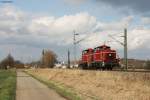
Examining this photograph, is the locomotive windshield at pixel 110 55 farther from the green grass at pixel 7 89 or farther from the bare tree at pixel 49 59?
the bare tree at pixel 49 59

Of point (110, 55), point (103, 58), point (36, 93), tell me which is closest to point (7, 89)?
point (36, 93)

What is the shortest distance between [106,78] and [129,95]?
10.9 metres

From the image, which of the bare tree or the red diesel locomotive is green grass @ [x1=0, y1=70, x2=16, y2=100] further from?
the bare tree

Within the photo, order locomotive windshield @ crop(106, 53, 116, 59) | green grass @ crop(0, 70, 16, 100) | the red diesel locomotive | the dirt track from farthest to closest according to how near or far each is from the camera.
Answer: locomotive windshield @ crop(106, 53, 116, 59), the red diesel locomotive, green grass @ crop(0, 70, 16, 100), the dirt track

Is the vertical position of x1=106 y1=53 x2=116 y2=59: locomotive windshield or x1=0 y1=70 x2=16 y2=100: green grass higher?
x1=106 y1=53 x2=116 y2=59: locomotive windshield

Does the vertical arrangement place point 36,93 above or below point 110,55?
below

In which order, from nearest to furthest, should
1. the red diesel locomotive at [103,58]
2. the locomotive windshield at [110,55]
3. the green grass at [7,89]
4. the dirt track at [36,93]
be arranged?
the dirt track at [36,93]
the green grass at [7,89]
the red diesel locomotive at [103,58]
the locomotive windshield at [110,55]

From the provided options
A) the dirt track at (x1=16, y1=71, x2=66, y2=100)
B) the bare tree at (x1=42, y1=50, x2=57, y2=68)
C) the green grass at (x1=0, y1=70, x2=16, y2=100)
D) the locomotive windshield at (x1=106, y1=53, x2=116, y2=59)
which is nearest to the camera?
the dirt track at (x1=16, y1=71, x2=66, y2=100)

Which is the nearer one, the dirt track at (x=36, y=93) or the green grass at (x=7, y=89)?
the dirt track at (x=36, y=93)

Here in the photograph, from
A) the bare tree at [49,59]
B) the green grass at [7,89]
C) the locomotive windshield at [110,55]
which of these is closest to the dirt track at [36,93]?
the green grass at [7,89]

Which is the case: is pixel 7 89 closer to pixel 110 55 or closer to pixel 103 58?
pixel 103 58

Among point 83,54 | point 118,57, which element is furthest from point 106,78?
point 83,54

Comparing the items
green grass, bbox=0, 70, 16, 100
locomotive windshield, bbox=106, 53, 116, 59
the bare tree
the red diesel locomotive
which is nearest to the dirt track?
green grass, bbox=0, 70, 16, 100

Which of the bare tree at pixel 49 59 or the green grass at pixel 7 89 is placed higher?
the bare tree at pixel 49 59
